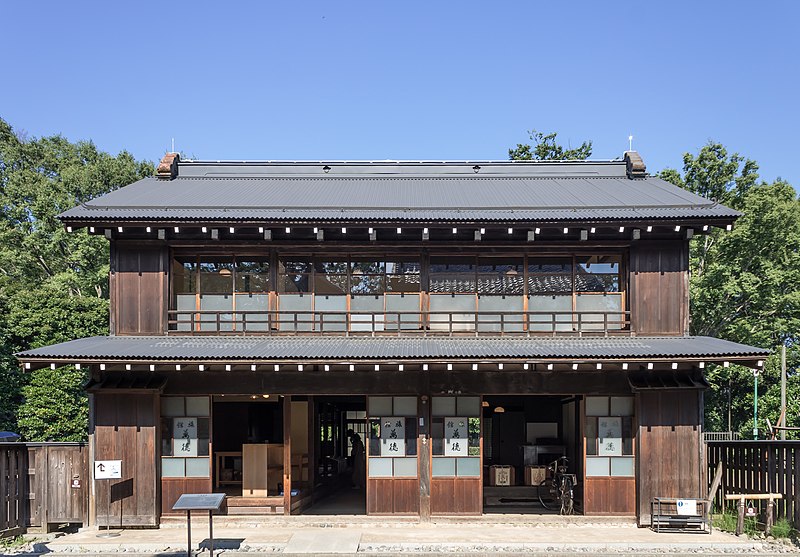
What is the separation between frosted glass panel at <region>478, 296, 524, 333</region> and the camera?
52.5 ft

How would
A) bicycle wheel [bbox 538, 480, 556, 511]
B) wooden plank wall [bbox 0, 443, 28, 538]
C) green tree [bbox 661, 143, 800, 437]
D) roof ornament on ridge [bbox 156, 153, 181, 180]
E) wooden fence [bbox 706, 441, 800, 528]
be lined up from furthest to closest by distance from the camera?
1. green tree [bbox 661, 143, 800, 437]
2. roof ornament on ridge [bbox 156, 153, 181, 180]
3. bicycle wheel [bbox 538, 480, 556, 511]
4. wooden plank wall [bbox 0, 443, 28, 538]
5. wooden fence [bbox 706, 441, 800, 528]

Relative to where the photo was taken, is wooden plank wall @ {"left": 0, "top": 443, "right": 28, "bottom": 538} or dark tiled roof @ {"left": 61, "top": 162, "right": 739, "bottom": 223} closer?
wooden plank wall @ {"left": 0, "top": 443, "right": 28, "bottom": 538}

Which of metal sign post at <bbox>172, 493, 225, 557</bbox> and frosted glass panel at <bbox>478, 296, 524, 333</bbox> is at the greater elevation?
frosted glass panel at <bbox>478, 296, 524, 333</bbox>

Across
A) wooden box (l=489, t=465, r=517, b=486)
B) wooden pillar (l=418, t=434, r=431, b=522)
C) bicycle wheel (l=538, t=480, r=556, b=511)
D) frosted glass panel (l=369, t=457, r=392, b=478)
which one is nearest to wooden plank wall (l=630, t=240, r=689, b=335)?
bicycle wheel (l=538, t=480, r=556, b=511)

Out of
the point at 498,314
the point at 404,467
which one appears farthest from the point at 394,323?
the point at 404,467

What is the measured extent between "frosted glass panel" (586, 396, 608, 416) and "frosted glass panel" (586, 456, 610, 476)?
0.95m

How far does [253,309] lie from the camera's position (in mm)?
16125

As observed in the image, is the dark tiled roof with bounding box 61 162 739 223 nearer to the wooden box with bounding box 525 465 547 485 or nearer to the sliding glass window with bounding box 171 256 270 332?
the sliding glass window with bounding box 171 256 270 332

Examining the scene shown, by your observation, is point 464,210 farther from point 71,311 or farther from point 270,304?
point 71,311

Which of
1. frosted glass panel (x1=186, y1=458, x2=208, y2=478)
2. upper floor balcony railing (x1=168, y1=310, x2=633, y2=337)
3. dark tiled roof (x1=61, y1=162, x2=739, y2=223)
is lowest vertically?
frosted glass panel (x1=186, y1=458, x2=208, y2=478)

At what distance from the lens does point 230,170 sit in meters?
21.1

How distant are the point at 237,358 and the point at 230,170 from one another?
9071mm

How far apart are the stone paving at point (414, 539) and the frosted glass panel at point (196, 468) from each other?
3.36ft

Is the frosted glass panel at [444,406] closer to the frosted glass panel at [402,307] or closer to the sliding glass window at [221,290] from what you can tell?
the frosted glass panel at [402,307]
